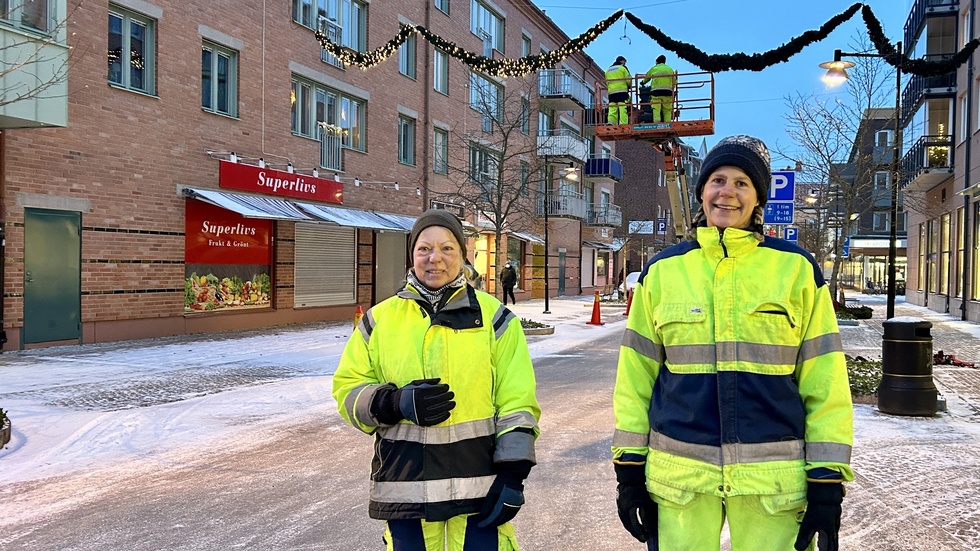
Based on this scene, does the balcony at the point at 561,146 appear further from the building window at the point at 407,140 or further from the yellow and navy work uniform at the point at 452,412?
the yellow and navy work uniform at the point at 452,412

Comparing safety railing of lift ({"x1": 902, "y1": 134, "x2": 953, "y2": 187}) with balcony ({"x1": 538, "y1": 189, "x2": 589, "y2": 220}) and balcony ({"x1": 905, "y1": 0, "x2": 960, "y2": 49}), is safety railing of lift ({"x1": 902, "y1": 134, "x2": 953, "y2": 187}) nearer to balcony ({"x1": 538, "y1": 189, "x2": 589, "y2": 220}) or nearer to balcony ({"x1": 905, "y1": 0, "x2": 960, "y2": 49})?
balcony ({"x1": 905, "y1": 0, "x2": 960, "y2": 49})

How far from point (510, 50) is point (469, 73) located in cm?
556

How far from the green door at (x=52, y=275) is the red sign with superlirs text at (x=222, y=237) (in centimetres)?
270

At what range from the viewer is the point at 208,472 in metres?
6.01

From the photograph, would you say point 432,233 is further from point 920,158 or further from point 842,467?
point 920,158

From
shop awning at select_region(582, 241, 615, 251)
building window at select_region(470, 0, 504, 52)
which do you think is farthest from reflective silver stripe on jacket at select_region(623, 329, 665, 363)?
shop awning at select_region(582, 241, 615, 251)

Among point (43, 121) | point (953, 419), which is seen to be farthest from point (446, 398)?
point (43, 121)

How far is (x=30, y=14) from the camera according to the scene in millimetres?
11867

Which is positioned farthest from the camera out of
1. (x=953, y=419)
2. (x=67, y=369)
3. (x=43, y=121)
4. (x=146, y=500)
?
(x=43, y=121)

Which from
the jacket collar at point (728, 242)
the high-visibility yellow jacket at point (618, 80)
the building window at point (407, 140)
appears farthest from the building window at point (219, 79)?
the jacket collar at point (728, 242)

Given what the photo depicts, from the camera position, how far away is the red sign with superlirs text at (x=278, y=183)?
17109mm

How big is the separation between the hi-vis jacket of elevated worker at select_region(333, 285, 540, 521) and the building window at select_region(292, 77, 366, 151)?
1793cm

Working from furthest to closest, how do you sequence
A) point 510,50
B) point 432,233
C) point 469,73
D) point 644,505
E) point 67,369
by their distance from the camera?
1. point 510,50
2. point 469,73
3. point 67,369
4. point 432,233
5. point 644,505

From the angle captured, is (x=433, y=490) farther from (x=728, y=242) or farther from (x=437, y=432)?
(x=728, y=242)
